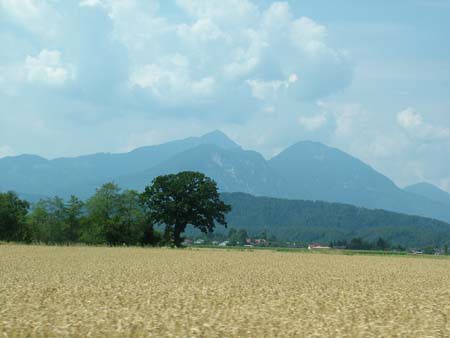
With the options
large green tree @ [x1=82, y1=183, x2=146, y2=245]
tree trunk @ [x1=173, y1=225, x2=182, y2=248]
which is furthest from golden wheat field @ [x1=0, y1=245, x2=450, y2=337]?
tree trunk @ [x1=173, y1=225, x2=182, y2=248]

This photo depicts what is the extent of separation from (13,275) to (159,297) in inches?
507

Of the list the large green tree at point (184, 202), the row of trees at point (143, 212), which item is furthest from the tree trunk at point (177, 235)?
the large green tree at point (184, 202)

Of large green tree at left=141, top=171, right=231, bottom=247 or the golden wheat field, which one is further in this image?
large green tree at left=141, top=171, right=231, bottom=247

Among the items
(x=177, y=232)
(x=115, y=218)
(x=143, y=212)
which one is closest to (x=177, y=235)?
(x=177, y=232)

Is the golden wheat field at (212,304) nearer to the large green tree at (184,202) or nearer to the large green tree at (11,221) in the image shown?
the large green tree at (184,202)

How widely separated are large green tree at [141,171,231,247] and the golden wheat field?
45.2 meters

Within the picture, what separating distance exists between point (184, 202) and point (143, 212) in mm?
5886

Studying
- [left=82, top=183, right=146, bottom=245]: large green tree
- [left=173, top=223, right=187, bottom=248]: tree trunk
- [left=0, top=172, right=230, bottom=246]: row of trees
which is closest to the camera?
[left=82, top=183, right=146, bottom=245]: large green tree

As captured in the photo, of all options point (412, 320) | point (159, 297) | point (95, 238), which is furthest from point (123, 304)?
point (95, 238)

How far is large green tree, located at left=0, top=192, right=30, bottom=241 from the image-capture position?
277ft

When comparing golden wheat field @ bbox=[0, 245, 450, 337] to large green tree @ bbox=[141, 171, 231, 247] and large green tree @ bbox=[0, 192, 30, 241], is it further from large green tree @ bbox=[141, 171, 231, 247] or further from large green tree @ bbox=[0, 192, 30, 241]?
large green tree @ bbox=[0, 192, 30, 241]

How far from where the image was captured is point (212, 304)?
23.4 m

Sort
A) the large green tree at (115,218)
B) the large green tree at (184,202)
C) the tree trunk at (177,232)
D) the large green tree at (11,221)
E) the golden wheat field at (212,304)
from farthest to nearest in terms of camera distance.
Answer: 1. the tree trunk at (177,232)
2. the large green tree at (184,202)
3. the large green tree at (11,221)
4. the large green tree at (115,218)
5. the golden wheat field at (212,304)

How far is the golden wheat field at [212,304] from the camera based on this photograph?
16938 mm
